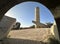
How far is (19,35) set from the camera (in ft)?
37.5

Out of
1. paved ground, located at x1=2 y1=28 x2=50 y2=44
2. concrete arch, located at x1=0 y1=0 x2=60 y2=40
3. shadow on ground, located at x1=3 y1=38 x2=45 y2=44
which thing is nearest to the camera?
concrete arch, located at x1=0 y1=0 x2=60 y2=40

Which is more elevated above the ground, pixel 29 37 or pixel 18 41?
pixel 29 37

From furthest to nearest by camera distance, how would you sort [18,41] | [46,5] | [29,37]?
[29,37] < [18,41] < [46,5]

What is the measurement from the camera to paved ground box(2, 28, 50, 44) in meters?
10.1

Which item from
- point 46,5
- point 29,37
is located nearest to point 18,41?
point 29,37

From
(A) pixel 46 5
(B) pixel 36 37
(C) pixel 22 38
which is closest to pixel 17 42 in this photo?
(C) pixel 22 38

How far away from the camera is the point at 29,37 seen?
424 inches

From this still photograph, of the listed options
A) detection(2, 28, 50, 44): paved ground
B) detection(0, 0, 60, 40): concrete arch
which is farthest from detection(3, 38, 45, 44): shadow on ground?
detection(0, 0, 60, 40): concrete arch

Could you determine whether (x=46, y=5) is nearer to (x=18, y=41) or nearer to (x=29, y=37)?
(x=18, y=41)

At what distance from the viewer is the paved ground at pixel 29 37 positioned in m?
10.1

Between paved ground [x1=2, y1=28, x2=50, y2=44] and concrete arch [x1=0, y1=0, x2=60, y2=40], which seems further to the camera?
paved ground [x1=2, y1=28, x2=50, y2=44]

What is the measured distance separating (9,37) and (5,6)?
911cm

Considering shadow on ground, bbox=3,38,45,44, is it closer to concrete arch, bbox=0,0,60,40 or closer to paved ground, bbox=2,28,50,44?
paved ground, bbox=2,28,50,44

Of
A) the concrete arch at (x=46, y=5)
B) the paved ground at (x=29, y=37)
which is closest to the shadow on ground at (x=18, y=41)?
the paved ground at (x=29, y=37)
